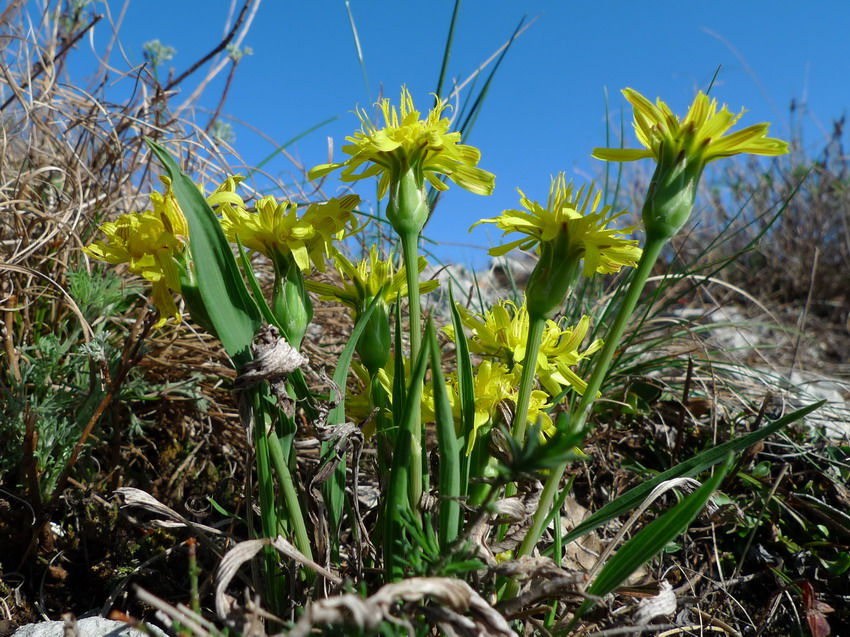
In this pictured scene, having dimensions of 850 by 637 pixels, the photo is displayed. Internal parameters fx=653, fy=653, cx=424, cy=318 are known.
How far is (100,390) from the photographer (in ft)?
4.38

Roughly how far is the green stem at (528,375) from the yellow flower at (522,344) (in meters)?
0.14

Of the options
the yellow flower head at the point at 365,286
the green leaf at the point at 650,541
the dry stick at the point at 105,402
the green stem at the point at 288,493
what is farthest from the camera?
the dry stick at the point at 105,402

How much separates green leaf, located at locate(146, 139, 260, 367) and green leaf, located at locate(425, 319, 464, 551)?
241mm

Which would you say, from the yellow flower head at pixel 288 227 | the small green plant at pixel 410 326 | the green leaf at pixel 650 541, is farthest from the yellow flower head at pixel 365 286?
the green leaf at pixel 650 541

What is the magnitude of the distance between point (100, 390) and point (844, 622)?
5.27ft

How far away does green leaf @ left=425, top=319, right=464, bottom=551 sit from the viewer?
808 mm

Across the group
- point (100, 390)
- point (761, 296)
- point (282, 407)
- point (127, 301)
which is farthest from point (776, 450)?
point (761, 296)

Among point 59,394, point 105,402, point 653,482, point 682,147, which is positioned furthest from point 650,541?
point 59,394

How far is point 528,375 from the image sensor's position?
871mm

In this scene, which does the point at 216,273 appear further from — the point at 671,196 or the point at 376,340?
the point at 671,196

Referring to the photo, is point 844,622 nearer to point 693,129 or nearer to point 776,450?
point 776,450

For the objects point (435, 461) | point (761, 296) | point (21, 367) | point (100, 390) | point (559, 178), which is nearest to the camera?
point (559, 178)

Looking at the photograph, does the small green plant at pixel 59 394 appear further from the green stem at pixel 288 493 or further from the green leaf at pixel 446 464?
the green leaf at pixel 446 464

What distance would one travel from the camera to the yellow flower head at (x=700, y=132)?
80 centimetres
